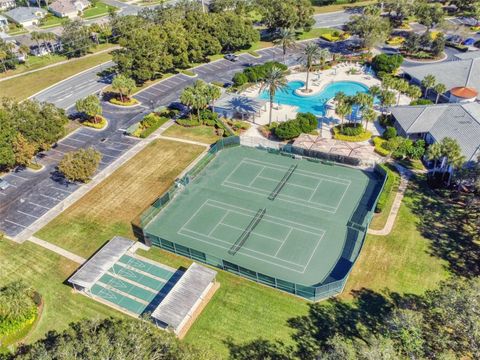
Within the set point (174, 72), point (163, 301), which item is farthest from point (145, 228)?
point (174, 72)

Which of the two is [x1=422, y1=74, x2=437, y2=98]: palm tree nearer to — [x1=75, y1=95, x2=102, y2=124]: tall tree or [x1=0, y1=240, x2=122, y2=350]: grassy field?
[x1=75, y1=95, x2=102, y2=124]: tall tree

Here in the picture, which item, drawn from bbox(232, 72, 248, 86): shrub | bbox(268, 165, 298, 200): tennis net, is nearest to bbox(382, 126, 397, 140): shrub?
bbox(268, 165, 298, 200): tennis net

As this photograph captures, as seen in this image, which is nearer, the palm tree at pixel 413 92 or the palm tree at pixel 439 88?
the palm tree at pixel 413 92

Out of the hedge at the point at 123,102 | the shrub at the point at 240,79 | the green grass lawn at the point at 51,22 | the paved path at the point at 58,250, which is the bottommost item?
the paved path at the point at 58,250

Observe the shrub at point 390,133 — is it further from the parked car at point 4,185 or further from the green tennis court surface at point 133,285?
the parked car at point 4,185

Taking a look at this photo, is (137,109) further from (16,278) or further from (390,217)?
(390,217)

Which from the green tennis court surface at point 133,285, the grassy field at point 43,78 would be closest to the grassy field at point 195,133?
the green tennis court surface at point 133,285

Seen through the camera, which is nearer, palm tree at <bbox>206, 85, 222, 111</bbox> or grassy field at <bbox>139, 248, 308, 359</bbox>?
grassy field at <bbox>139, 248, 308, 359</bbox>
